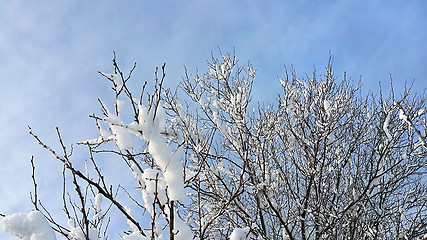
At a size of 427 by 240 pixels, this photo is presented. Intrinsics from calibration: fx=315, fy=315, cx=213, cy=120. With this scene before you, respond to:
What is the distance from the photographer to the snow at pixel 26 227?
154cm

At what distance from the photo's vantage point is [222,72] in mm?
8445

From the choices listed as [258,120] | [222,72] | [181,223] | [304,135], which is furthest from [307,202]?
[181,223]

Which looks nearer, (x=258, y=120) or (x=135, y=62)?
(x=135, y=62)

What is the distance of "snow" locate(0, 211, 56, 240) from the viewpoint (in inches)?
60.6

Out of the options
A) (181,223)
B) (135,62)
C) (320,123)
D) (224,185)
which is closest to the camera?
(181,223)

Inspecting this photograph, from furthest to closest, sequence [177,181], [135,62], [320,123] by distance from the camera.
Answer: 1. [320,123]
2. [135,62]
3. [177,181]

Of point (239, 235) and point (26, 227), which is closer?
point (26, 227)

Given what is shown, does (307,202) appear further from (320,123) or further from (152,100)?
(152,100)

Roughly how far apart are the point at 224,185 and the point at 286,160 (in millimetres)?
1502

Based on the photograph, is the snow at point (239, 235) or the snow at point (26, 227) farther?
the snow at point (239, 235)

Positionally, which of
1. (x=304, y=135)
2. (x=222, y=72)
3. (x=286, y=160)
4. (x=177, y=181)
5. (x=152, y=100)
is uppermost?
(x=222, y=72)

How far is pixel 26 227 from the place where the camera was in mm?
1567

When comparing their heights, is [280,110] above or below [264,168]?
above

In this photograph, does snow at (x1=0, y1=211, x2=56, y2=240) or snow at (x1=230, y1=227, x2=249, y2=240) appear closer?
snow at (x1=0, y1=211, x2=56, y2=240)
